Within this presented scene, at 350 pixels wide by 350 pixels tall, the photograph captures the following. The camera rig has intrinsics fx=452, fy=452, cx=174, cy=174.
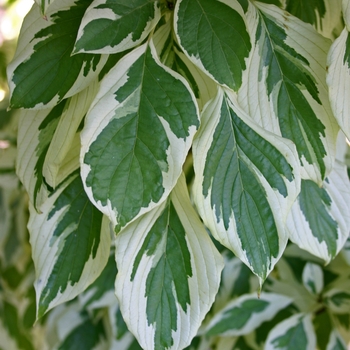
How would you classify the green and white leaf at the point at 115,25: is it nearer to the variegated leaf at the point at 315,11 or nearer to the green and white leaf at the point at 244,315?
the variegated leaf at the point at 315,11

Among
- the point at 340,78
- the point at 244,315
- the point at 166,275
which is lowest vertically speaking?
the point at 244,315

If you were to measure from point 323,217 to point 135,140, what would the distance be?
274mm

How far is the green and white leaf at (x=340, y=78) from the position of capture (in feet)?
1.33

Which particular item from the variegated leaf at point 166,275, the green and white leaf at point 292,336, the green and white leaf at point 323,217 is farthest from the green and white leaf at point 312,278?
the variegated leaf at point 166,275

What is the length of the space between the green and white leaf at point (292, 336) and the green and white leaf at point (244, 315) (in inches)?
1.6

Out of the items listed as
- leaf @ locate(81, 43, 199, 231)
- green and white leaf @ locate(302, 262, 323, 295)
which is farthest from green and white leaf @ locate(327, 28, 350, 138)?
green and white leaf @ locate(302, 262, 323, 295)

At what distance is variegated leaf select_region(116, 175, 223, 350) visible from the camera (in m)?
0.45

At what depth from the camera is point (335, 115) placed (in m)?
0.41

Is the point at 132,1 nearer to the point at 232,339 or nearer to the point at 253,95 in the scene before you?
the point at 253,95

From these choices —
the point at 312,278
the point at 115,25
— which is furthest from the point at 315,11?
the point at 312,278

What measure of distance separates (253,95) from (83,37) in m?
0.17

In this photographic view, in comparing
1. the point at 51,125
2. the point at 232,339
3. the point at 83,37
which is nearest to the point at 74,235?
the point at 51,125

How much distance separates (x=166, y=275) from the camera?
469 millimetres

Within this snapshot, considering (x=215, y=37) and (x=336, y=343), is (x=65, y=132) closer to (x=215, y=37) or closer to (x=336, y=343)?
(x=215, y=37)
